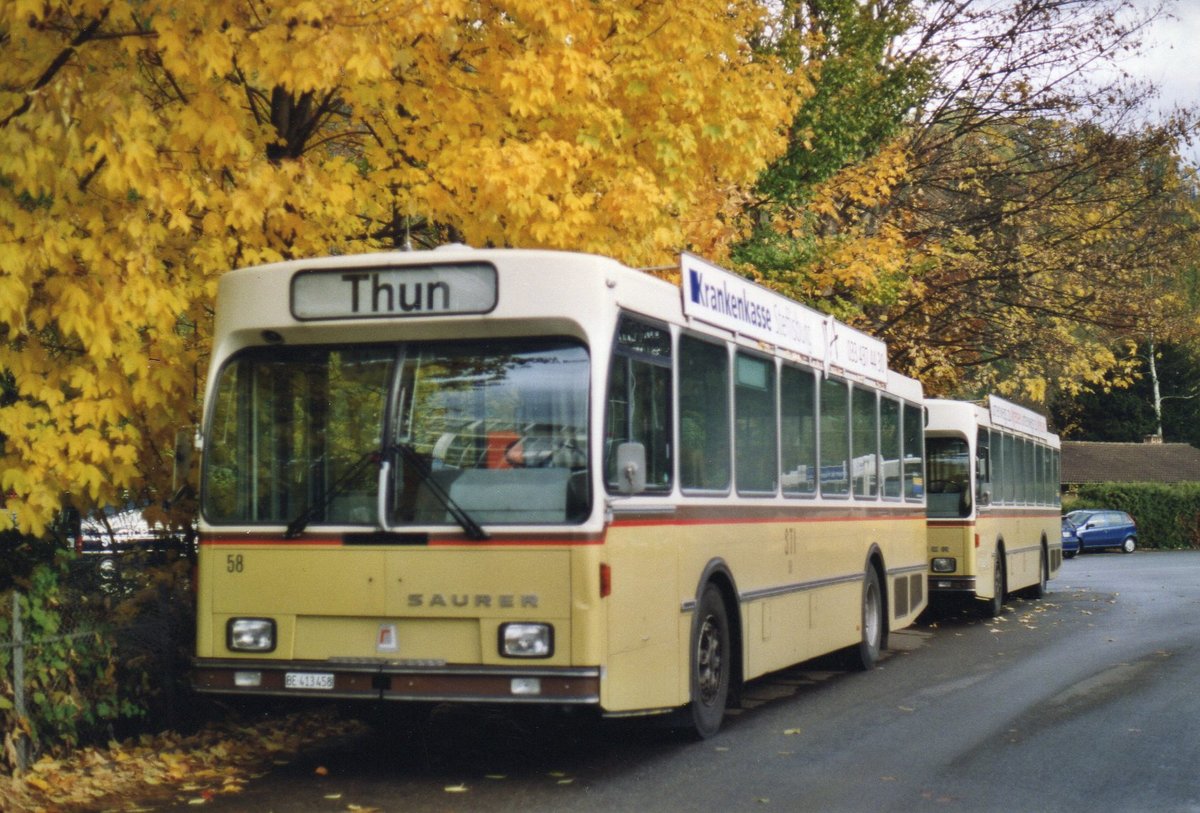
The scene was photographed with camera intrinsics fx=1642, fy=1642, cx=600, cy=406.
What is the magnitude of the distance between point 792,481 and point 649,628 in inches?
150

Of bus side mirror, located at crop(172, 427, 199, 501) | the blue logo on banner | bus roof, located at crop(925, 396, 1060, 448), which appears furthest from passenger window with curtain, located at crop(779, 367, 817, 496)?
bus roof, located at crop(925, 396, 1060, 448)

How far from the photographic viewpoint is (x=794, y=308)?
1305 cm

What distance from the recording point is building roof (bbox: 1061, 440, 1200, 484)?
73.8 metres

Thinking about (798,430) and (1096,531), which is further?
(1096,531)

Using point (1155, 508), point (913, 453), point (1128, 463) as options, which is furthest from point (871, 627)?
point (1128, 463)

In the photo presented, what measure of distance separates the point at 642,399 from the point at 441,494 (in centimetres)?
132

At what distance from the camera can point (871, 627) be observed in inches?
621

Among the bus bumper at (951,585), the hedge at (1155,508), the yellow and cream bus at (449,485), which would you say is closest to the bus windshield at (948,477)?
the bus bumper at (951,585)

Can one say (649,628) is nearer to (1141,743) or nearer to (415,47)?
(1141,743)

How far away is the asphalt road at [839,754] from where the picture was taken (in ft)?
28.1

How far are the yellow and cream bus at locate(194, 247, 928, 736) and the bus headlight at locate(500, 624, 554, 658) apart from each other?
1cm

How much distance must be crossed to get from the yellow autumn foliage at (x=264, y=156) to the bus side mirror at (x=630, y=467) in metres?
2.63

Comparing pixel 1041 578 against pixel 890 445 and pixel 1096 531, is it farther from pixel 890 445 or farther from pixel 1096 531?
pixel 1096 531

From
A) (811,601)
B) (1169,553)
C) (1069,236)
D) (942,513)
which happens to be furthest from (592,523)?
(1169,553)
